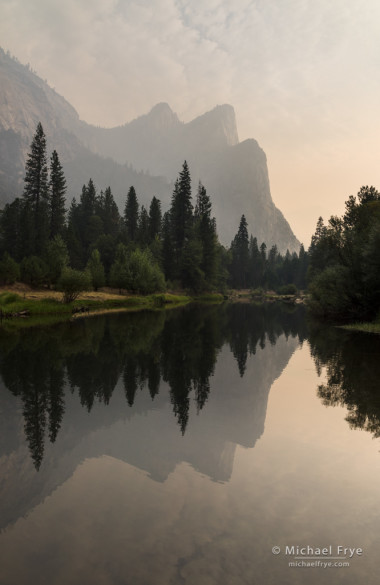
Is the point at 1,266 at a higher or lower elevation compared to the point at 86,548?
higher

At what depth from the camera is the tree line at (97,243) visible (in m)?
63.5

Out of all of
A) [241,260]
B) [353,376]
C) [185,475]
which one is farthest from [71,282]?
[241,260]

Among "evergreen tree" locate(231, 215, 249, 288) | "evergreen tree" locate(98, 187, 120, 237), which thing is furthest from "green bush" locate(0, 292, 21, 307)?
"evergreen tree" locate(231, 215, 249, 288)

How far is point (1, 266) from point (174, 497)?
5883 centimetres

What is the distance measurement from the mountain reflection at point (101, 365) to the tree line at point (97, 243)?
2343 cm

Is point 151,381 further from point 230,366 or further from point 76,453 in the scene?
point 76,453

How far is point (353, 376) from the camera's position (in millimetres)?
16172

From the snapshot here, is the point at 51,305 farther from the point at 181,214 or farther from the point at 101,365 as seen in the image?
the point at 181,214

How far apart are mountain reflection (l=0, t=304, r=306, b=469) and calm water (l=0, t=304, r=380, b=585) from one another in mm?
119

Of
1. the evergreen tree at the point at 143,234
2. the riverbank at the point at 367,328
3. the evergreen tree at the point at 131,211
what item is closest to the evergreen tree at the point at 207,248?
the evergreen tree at the point at 143,234

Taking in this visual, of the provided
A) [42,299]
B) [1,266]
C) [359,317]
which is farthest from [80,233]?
[359,317]

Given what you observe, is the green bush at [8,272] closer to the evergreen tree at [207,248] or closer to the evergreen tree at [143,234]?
the evergreen tree at [143,234]

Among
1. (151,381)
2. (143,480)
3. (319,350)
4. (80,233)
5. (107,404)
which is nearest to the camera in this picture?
(143,480)

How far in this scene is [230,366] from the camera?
61.6ft
